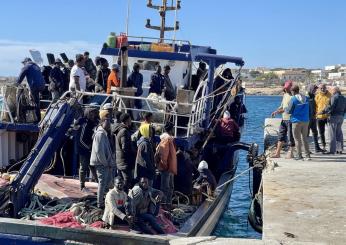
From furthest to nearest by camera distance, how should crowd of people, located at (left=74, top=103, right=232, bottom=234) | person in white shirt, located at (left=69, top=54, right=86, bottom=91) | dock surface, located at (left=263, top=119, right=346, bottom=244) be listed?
person in white shirt, located at (left=69, top=54, right=86, bottom=91) < crowd of people, located at (left=74, top=103, right=232, bottom=234) < dock surface, located at (left=263, top=119, right=346, bottom=244)

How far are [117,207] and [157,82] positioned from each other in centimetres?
593

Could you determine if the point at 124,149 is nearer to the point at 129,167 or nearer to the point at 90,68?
the point at 129,167

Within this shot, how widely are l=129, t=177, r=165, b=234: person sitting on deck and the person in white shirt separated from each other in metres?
4.02

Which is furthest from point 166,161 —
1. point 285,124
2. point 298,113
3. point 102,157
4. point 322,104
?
point 322,104

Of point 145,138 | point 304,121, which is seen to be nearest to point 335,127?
point 304,121

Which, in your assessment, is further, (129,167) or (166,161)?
(166,161)

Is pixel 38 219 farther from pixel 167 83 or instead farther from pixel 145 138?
pixel 167 83

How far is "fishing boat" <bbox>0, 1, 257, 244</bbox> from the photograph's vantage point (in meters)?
8.02

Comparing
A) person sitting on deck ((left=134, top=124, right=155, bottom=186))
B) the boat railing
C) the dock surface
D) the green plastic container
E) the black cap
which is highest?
the green plastic container

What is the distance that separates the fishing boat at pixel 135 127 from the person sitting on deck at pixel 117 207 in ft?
0.85

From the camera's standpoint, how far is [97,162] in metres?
8.80

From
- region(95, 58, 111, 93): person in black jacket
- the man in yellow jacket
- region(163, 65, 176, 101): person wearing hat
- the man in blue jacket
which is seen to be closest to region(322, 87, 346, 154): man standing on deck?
the man in yellow jacket

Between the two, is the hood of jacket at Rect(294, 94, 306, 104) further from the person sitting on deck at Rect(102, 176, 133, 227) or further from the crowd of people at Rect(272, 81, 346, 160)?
the person sitting on deck at Rect(102, 176, 133, 227)

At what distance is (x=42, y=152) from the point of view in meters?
9.72
